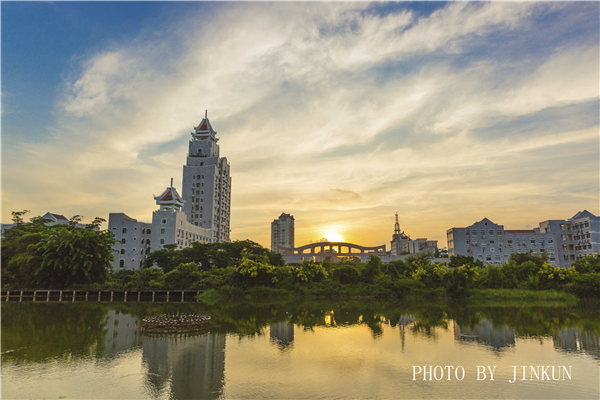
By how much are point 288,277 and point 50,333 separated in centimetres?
2103

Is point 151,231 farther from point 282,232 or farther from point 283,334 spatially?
point 282,232

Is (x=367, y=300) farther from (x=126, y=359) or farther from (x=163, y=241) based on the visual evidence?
(x=163, y=241)

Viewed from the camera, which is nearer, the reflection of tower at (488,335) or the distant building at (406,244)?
the reflection of tower at (488,335)

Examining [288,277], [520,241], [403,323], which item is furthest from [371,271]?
[520,241]

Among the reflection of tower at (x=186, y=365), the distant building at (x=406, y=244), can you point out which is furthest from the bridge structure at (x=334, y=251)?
the reflection of tower at (x=186, y=365)

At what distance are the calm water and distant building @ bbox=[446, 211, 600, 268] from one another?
34.4 m

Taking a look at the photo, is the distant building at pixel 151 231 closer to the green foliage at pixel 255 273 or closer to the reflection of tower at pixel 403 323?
the green foliage at pixel 255 273

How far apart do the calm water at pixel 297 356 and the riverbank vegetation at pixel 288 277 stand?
10.3 meters

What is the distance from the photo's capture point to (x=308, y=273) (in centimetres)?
3503

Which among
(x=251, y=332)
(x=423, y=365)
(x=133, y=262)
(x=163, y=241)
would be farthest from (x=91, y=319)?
(x=133, y=262)

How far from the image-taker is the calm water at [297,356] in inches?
374

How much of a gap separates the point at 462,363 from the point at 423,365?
1394 millimetres

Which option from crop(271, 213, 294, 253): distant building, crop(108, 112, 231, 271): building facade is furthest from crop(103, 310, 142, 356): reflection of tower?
crop(271, 213, 294, 253): distant building

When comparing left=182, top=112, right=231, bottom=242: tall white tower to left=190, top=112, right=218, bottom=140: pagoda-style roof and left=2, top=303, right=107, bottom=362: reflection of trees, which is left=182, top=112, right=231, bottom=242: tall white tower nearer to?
left=190, top=112, right=218, bottom=140: pagoda-style roof
